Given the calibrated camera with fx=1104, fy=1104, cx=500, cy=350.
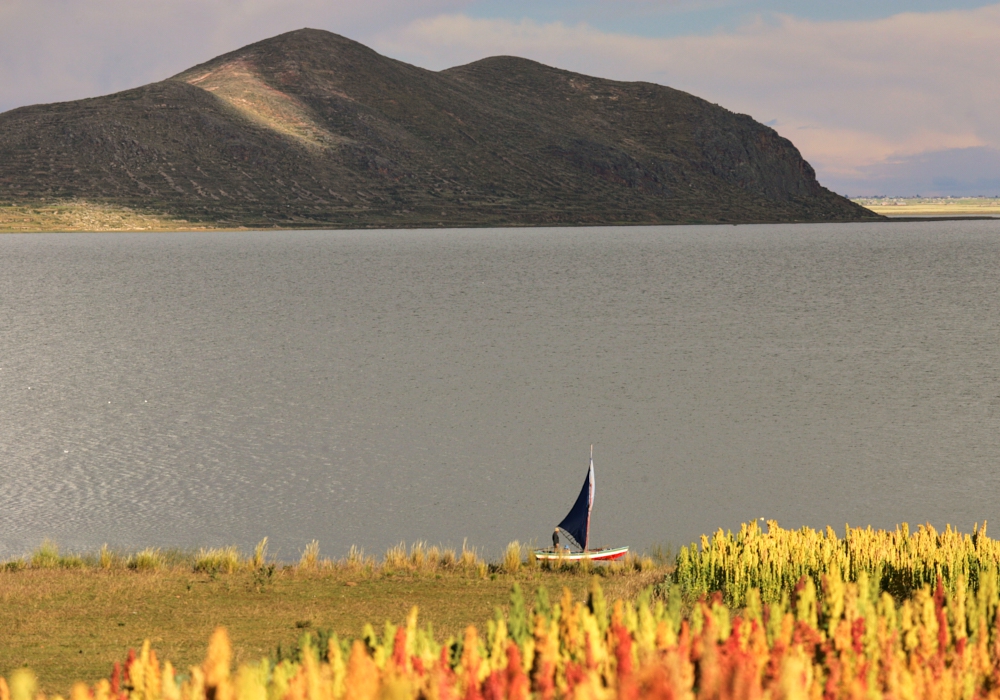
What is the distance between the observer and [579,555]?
19766 mm

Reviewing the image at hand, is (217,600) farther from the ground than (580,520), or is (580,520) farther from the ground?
(580,520)

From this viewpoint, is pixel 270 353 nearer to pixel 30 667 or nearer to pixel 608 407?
pixel 608 407

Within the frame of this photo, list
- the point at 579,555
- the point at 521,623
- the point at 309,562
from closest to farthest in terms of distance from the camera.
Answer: the point at 521,623 < the point at 309,562 < the point at 579,555

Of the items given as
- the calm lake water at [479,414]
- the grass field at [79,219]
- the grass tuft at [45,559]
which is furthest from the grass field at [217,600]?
the grass field at [79,219]

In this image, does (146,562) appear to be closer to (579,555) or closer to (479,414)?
(579,555)

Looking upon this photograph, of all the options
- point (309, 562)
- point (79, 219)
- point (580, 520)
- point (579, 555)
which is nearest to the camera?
point (309, 562)

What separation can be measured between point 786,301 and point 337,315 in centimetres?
3382

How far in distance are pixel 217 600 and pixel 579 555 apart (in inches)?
256

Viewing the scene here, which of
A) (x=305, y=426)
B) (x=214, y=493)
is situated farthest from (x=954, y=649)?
(x=305, y=426)

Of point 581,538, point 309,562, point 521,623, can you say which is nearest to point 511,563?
point 581,538

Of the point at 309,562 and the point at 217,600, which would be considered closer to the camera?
the point at 217,600

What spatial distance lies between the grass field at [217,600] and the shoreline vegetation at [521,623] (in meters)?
0.05

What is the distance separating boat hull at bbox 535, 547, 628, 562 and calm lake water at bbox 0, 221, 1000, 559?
2297mm

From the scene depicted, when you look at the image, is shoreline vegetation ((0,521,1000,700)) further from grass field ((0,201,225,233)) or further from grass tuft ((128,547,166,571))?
grass field ((0,201,225,233))
